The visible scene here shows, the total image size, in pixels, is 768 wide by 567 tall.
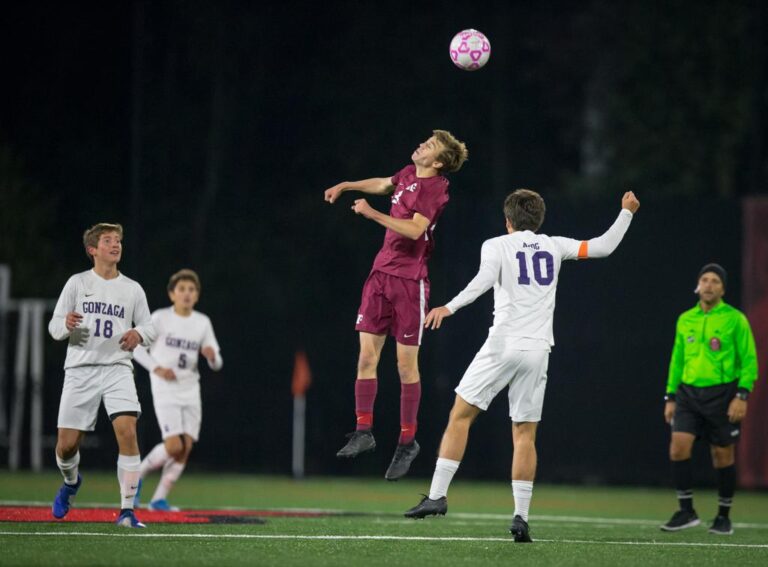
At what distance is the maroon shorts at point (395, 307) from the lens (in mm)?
9820

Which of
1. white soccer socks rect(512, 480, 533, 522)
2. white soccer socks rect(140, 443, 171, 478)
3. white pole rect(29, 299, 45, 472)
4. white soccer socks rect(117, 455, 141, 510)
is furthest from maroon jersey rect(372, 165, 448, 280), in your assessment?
white pole rect(29, 299, 45, 472)

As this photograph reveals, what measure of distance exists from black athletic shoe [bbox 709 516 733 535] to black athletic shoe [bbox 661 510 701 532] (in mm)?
188

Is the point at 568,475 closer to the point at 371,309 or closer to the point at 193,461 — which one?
the point at 193,461

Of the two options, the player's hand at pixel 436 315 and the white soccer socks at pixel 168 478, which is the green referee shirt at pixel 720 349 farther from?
the white soccer socks at pixel 168 478

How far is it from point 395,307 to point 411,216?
66 cm

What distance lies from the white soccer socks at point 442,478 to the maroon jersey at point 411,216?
55.0 inches

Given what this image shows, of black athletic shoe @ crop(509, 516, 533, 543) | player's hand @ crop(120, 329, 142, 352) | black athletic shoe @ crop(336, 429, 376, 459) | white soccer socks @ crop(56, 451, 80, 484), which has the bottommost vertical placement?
black athletic shoe @ crop(509, 516, 533, 543)

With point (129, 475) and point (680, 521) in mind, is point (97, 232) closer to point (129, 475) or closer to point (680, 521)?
point (129, 475)

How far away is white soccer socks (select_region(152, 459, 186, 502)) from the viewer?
42.5ft

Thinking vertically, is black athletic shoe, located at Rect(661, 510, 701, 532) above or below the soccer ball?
below

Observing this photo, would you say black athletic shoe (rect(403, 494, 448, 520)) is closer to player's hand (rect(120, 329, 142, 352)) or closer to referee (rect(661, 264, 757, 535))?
player's hand (rect(120, 329, 142, 352))

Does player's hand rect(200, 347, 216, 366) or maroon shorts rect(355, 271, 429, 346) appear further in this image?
player's hand rect(200, 347, 216, 366)

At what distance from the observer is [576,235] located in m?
18.1

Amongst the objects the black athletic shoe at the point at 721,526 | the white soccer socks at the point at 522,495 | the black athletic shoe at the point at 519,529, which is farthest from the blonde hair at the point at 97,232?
the black athletic shoe at the point at 721,526
